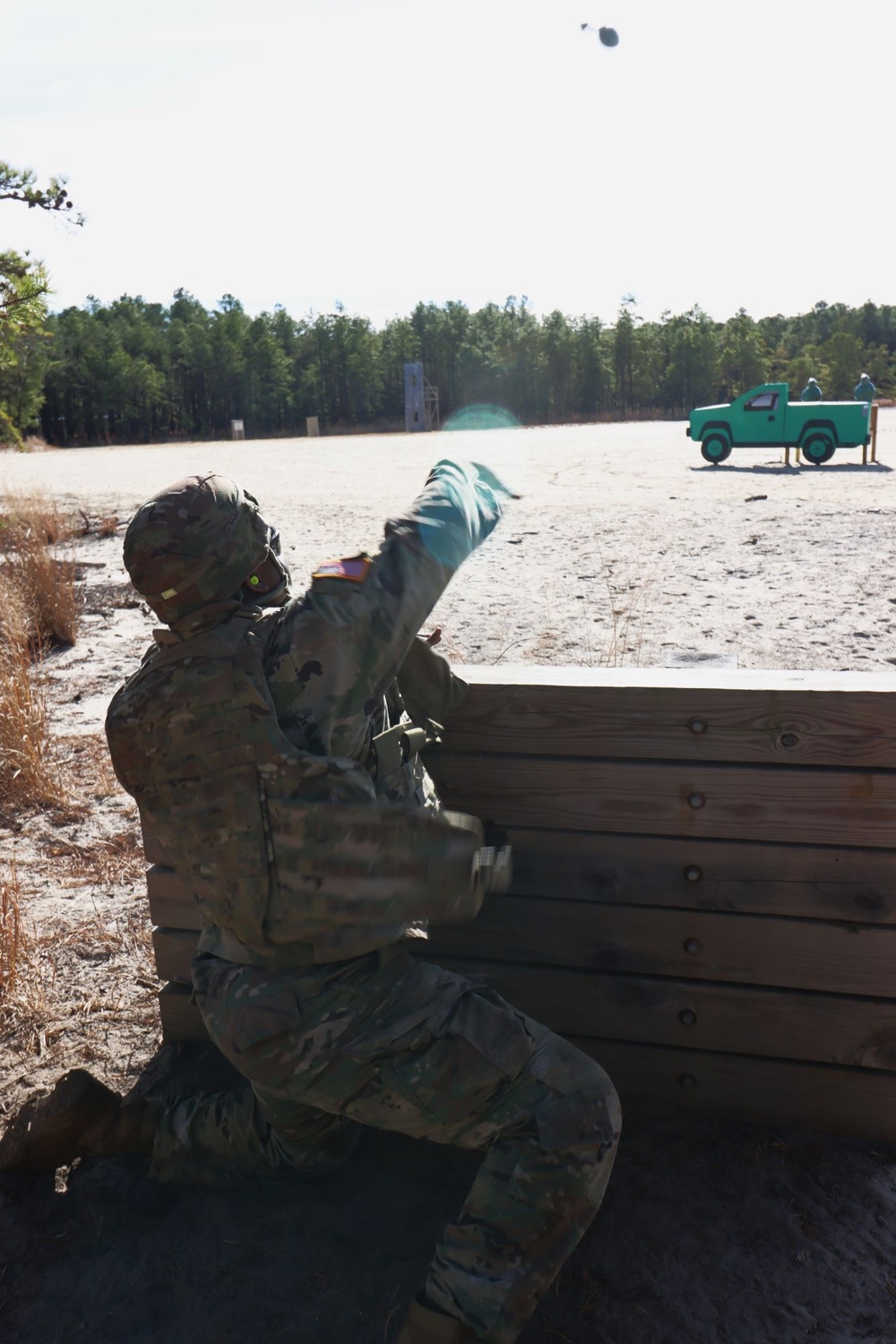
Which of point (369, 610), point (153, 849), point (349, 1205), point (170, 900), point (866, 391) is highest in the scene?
point (866, 391)

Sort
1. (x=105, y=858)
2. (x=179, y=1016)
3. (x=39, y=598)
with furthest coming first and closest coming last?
(x=39, y=598)
(x=105, y=858)
(x=179, y=1016)

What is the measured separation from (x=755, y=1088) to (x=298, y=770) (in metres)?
1.44

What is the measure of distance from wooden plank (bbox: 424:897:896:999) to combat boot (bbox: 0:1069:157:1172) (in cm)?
82

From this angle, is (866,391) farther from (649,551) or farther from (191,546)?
(191,546)

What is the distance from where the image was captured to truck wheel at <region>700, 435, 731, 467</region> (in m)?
16.8

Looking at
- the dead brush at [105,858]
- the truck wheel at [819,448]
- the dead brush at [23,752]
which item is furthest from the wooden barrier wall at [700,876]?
the truck wheel at [819,448]

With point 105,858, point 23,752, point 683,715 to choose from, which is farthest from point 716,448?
point 683,715

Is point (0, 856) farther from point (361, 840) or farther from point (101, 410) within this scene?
point (101, 410)

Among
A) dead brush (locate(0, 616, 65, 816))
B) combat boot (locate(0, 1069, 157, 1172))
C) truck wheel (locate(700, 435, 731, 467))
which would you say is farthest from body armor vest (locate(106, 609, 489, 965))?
truck wheel (locate(700, 435, 731, 467))

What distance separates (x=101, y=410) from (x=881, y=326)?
4058 centimetres

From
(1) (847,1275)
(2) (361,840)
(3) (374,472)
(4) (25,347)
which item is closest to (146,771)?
(2) (361,840)

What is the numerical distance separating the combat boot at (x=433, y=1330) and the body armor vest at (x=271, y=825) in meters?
0.61

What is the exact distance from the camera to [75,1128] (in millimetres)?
2434

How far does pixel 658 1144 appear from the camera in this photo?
2.54m
